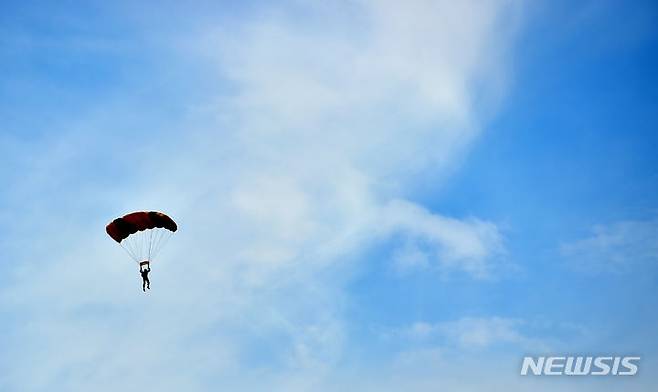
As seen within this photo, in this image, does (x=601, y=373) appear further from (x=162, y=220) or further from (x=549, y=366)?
(x=162, y=220)

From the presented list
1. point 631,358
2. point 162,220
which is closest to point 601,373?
point 631,358

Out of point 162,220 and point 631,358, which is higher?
point 162,220

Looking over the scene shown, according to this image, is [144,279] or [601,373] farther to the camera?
[144,279]

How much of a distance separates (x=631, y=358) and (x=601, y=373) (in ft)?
8.23

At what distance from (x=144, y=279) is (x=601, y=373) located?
1339 inches

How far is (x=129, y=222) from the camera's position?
171 ft

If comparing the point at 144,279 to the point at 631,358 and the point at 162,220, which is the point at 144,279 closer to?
the point at 162,220

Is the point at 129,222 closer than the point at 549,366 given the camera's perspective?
No

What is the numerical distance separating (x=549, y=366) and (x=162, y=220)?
99.0ft

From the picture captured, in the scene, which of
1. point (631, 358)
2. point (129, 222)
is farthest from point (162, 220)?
point (631, 358)

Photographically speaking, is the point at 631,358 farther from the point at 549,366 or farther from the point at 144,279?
the point at 144,279

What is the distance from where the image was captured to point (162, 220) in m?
52.5

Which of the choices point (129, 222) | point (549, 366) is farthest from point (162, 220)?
point (549, 366)

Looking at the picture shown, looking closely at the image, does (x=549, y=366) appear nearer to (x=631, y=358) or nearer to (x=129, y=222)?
(x=631, y=358)
